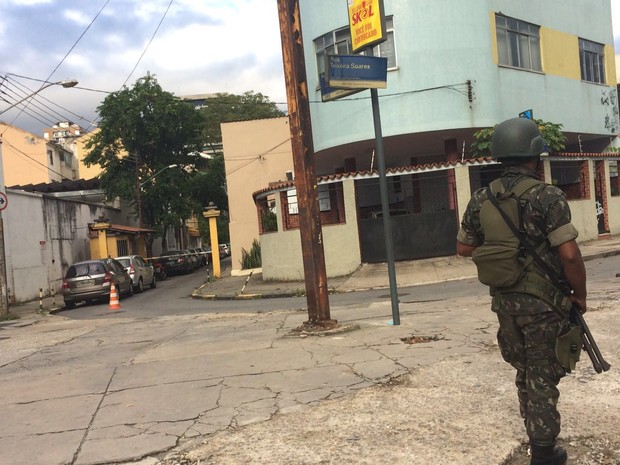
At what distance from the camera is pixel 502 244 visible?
3012 mm

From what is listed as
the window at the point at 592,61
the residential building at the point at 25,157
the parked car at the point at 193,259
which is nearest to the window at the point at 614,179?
the window at the point at 592,61

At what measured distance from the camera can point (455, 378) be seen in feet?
16.4

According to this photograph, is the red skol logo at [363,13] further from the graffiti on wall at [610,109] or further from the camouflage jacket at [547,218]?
the graffiti on wall at [610,109]

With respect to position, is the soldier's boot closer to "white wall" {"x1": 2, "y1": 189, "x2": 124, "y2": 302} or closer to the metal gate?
the metal gate

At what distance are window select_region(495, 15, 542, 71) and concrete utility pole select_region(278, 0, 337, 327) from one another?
1340 cm

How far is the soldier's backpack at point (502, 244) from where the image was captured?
298cm

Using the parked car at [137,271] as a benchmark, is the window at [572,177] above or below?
above

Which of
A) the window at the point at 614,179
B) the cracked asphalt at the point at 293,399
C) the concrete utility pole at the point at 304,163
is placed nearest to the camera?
the cracked asphalt at the point at 293,399

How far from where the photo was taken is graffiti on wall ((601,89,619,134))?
75.3ft

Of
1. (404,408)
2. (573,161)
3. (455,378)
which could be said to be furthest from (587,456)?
(573,161)

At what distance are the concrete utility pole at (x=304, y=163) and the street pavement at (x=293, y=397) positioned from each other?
54 cm

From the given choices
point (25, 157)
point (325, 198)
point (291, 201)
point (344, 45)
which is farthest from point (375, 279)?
point (25, 157)

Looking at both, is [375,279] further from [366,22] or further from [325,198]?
[366,22]

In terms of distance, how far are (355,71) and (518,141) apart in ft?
15.5
